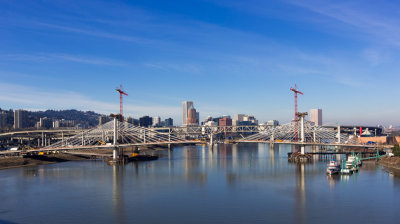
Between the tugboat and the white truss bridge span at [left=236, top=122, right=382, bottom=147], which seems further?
the white truss bridge span at [left=236, top=122, right=382, bottom=147]

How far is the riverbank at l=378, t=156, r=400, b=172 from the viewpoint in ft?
97.4

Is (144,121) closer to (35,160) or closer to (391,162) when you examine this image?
(35,160)

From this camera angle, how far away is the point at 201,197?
19.4m

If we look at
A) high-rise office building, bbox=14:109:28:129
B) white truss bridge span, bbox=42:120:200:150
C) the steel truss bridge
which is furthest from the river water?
high-rise office building, bbox=14:109:28:129

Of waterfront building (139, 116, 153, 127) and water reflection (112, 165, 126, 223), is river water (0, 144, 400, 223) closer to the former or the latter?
water reflection (112, 165, 126, 223)

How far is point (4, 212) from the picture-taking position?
53.8 ft

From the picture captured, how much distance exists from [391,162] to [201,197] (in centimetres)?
2103

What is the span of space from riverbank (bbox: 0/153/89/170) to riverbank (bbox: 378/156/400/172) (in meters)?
34.3

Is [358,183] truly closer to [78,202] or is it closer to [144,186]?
[144,186]

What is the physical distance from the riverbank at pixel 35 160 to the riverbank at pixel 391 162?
34283 mm

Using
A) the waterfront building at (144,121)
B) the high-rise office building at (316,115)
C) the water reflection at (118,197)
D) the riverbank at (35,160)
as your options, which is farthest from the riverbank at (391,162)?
the high-rise office building at (316,115)

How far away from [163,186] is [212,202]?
19.0ft

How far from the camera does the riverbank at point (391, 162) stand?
2968 cm

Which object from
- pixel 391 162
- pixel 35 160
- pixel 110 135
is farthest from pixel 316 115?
pixel 35 160
